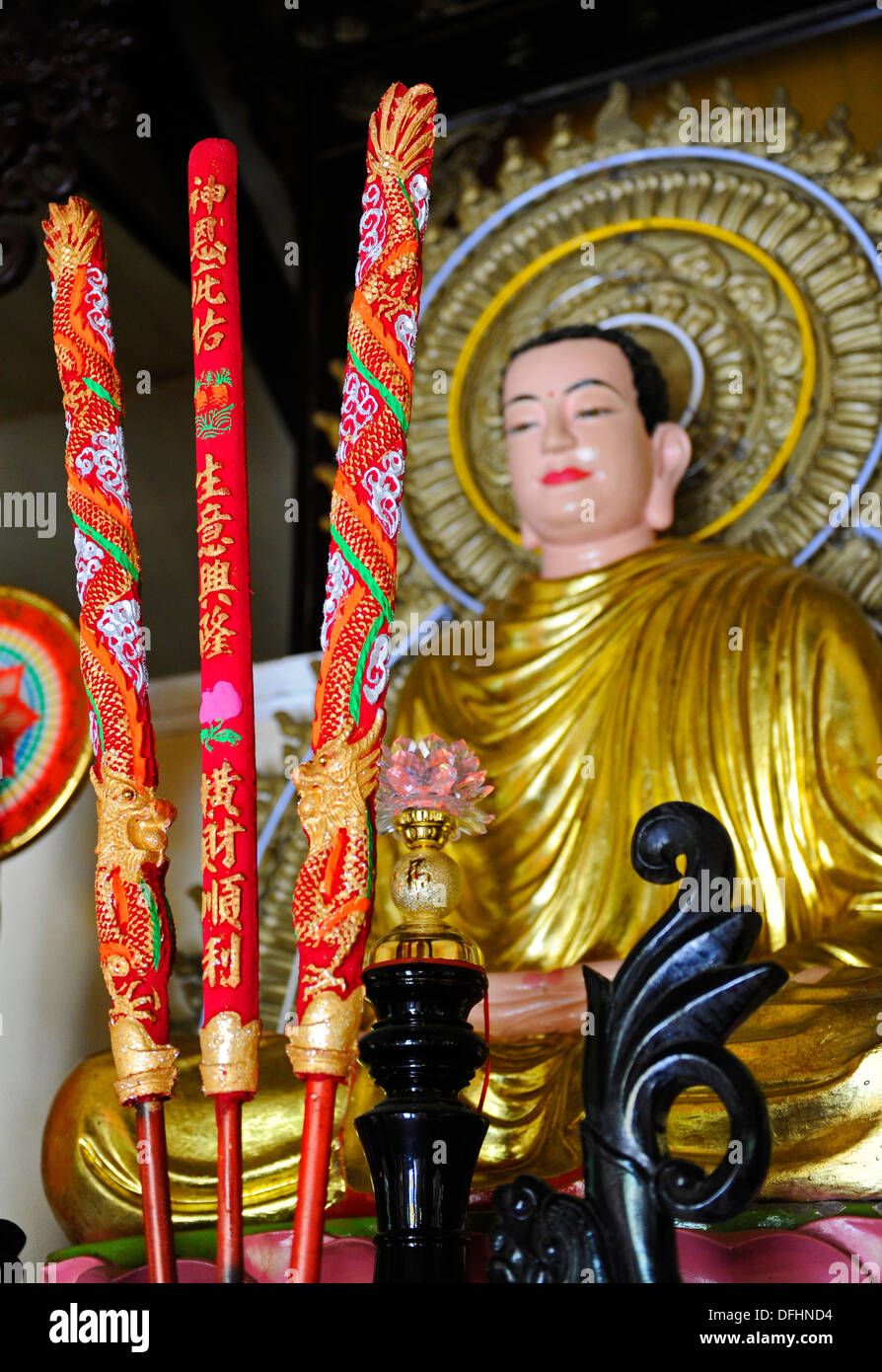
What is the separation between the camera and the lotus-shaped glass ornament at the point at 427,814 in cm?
121

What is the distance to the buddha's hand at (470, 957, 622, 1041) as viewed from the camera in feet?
7.31

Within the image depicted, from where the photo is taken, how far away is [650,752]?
257 centimetres

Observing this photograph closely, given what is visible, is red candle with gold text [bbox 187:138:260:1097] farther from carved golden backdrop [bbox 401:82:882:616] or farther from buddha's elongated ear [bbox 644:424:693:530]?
carved golden backdrop [bbox 401:82:882:616]

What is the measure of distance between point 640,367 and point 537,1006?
45.3 inches

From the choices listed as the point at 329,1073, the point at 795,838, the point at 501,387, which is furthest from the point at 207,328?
the point at 501,387

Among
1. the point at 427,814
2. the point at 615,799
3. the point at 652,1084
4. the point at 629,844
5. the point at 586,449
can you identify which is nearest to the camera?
the point at 652,1084

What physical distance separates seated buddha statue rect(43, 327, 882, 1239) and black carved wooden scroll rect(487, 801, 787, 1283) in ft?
2.82

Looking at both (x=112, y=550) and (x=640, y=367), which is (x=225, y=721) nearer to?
(x=112, y=550)

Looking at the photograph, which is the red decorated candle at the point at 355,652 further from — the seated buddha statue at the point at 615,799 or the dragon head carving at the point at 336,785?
the seated buddha statue at the point at 615,799

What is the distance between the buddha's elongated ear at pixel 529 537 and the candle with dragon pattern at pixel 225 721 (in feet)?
5.36

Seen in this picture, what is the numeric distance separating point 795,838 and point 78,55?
5.74 feet

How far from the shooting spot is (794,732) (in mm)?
2500

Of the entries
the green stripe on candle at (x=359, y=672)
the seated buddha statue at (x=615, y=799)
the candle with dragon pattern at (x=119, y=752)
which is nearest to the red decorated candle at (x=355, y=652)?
the green stripe on candle at (x=359, y=672)

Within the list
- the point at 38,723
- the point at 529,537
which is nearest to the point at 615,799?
the point at 529,537
